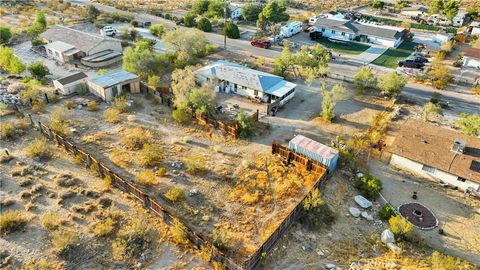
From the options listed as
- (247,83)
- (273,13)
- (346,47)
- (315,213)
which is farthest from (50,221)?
(273,13)

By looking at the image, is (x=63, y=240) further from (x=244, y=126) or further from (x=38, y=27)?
(x=38, y=27)

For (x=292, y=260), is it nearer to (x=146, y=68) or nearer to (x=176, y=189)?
(x=176, y=189)

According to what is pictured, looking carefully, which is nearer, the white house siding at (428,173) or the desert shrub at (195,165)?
the white house siding at (428,173)

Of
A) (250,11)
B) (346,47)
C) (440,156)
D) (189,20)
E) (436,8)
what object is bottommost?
(440,156)

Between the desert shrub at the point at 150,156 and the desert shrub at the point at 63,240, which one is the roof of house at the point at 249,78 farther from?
the desert shrub at the point at 63,240

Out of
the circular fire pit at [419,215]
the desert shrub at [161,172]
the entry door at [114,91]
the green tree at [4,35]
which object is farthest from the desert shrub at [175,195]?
the green tree at [4,35]

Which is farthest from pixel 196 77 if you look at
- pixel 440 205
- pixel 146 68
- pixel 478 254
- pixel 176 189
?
pixel 478 254

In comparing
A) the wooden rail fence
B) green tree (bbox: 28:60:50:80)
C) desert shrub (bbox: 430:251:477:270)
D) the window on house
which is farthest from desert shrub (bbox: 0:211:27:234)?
the window on house
